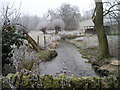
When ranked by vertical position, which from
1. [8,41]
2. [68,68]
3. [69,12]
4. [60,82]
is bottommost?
[68,68]

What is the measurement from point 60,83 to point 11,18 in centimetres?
110

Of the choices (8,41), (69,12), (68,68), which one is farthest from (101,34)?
(8,41)

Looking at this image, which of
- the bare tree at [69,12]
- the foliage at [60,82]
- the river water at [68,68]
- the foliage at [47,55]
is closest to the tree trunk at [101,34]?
the river water at [68,68]

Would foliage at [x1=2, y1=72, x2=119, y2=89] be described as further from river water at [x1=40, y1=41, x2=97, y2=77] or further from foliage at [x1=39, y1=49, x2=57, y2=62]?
foliage at [x1=39, y1=49, x2=57, y2=62]

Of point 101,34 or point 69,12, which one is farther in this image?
point 101,34

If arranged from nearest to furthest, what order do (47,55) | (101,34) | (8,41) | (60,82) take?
(60,82) → (8,41) → (101,34) → (47,55)

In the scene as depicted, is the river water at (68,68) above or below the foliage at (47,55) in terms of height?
below

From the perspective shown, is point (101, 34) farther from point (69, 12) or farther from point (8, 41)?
point (8, 41)

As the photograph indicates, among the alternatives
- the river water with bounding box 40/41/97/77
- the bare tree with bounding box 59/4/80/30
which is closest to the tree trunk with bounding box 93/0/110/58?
the river water with bounding box 40/41/97/77

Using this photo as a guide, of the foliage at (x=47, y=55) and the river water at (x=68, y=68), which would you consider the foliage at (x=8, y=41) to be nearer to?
the river water at (x=68, y=68)

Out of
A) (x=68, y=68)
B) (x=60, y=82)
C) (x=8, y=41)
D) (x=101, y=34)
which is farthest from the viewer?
(x=101, y=34)

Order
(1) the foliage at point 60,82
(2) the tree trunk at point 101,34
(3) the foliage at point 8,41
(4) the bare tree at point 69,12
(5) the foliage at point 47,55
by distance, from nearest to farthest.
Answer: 1. (1) the foliage at point 60,82
2. (3) the foliage at point 8,41
3. (4) the bare tree at point 69,12
4. (2) the tree trunk at point 101,34
5. (5) the foliage at point 47,55

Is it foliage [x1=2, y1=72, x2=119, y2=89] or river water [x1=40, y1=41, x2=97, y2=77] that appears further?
river water [x1=40, y1=41, x2=97, y2=77]

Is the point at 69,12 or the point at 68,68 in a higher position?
the point at 69,12
